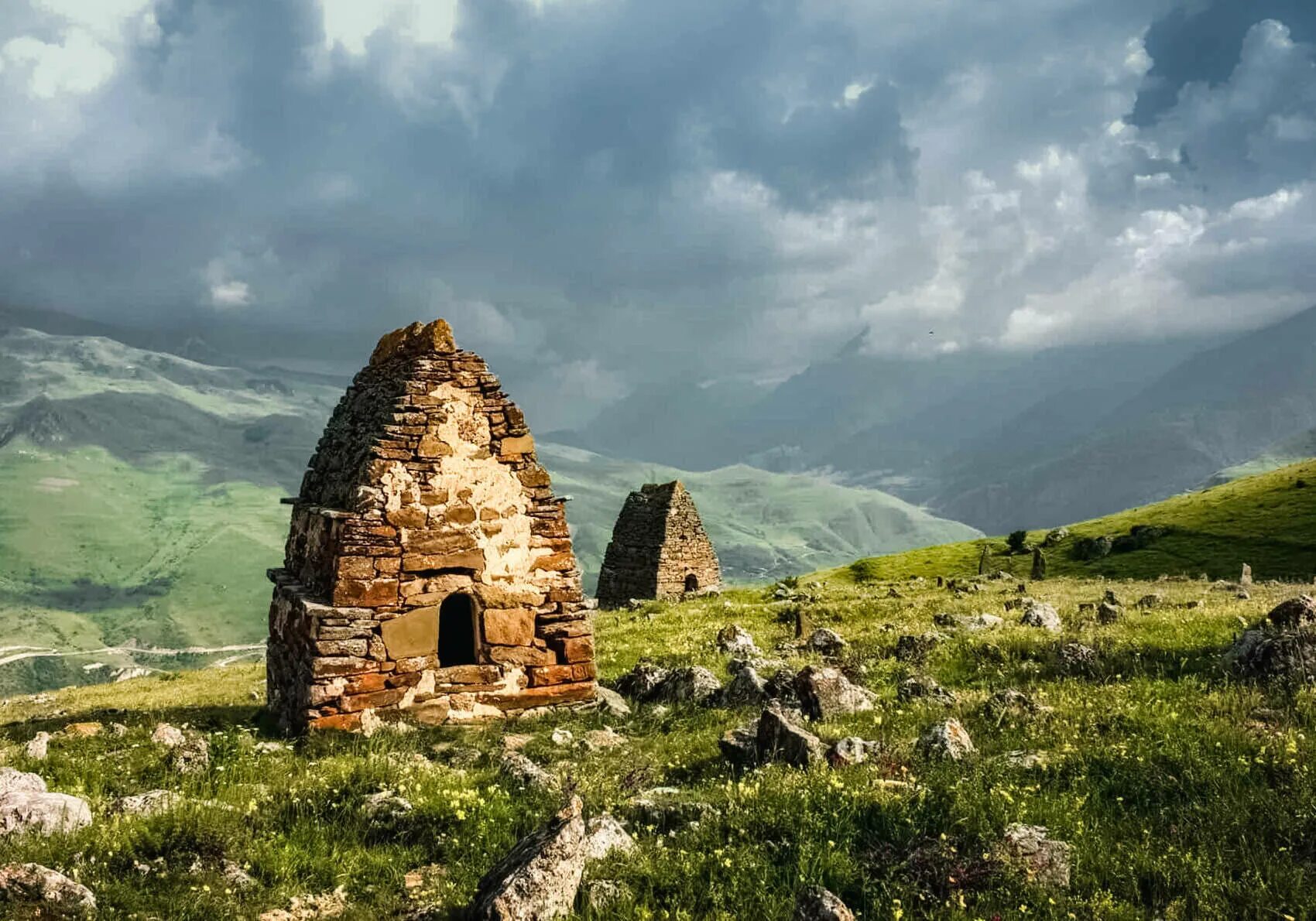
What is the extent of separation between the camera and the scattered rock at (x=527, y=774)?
28.0ft

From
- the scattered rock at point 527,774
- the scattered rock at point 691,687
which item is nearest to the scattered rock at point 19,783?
the scattered rock at point 527,774

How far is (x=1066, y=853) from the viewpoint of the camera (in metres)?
5.98

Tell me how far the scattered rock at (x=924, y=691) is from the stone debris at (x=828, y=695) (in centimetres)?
60

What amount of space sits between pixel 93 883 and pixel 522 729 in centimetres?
690

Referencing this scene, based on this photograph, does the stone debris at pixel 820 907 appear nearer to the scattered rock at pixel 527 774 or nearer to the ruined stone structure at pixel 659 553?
the scattered rock at pixel 527 774

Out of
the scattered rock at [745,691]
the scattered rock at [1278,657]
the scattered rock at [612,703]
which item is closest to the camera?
the scattered rock at [1278,657]

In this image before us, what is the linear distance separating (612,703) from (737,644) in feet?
21.4

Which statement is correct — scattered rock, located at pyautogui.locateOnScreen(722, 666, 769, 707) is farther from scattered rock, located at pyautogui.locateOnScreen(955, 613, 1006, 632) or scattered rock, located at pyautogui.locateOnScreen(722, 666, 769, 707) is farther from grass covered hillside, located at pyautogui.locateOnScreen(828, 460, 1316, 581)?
grass covered hillside, located at pyautogui.locateOnScreen(828, 460, 1316, 581)

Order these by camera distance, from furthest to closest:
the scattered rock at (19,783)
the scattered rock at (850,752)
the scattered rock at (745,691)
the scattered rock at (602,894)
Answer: the scattered rock at (745,691) < the scattered rock at (850,752) < the scattered rock at (19,783) < the scattered rock at (602,894)

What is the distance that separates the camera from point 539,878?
18.0 ft

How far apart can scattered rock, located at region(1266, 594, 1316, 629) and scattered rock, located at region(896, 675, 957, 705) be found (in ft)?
17.3

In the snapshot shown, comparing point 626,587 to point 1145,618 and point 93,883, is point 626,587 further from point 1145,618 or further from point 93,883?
point 93,883

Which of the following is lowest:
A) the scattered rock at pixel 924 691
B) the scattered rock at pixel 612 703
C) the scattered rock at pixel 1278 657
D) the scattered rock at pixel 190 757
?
the scattered rock at pixel 612 703

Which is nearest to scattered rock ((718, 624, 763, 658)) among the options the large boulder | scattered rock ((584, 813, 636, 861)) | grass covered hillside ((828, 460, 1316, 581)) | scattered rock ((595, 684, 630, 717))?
scattered rock ((595, 684, 630, 717))
